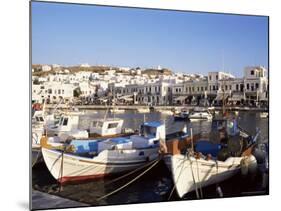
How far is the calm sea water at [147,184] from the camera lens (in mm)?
3381

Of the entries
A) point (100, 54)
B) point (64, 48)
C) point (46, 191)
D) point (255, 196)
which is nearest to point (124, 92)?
point (100, 54)

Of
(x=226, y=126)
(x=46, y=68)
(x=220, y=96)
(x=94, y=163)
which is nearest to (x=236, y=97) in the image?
(x=220, y=96)

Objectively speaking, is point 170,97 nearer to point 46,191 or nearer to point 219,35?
point 219,35

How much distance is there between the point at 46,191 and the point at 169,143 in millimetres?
1057

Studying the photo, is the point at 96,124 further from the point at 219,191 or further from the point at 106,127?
Result: the point at 219,191

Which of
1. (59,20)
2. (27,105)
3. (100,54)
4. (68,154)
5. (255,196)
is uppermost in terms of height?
(59,20)

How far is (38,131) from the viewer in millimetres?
3320

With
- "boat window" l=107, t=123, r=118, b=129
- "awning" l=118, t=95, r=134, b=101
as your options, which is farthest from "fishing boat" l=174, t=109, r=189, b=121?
"boat window" l=107, t=123, r=118, b=129

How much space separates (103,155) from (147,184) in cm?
44

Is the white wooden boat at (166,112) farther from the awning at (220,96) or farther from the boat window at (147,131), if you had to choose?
the awning at (220,96)

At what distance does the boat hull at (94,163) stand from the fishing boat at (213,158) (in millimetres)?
234

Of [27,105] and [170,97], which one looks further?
[170,97]

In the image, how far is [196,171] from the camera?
3.69 m

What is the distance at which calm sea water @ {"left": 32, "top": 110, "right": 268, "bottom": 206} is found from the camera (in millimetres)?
3381
